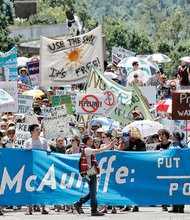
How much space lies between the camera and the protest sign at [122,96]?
25.0 meters

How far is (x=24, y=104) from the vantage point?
2569 cm

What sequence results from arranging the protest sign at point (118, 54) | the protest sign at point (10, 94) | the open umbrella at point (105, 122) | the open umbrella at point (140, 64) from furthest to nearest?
the protest sign at point (118, 54), the open umbrella at point (140, 64), the protest sign at point (10, 94), the open umbrella at point (105, 122)

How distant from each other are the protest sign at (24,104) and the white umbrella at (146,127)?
398 centimetres

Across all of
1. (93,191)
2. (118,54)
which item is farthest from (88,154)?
(118,54)

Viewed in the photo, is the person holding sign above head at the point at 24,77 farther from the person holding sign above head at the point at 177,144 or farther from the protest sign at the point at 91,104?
the person holding sign above head at the point at 177,144

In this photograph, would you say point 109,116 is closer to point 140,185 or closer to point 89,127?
point 89,127

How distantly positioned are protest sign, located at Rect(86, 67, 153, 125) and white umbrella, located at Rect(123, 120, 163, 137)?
2278mm

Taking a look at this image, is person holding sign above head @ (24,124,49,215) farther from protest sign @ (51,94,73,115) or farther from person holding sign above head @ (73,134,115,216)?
protest sign @ (51,94,73,115)

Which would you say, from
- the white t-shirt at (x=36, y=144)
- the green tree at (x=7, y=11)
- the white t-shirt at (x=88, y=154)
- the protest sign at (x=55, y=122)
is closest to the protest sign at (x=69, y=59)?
the protest sign at (x=55, y=122)

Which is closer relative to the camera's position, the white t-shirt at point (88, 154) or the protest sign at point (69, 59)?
the white t-shirt at point (88, 154)

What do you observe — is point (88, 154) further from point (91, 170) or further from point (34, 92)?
point (34, 92)

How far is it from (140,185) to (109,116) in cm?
559

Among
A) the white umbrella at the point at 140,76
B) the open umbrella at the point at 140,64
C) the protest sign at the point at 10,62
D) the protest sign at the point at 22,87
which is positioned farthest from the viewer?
the open umbrella at the point at 140,64

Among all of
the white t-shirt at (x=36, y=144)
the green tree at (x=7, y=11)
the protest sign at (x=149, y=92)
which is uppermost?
the white t-shirt at (x=36, y=144)
